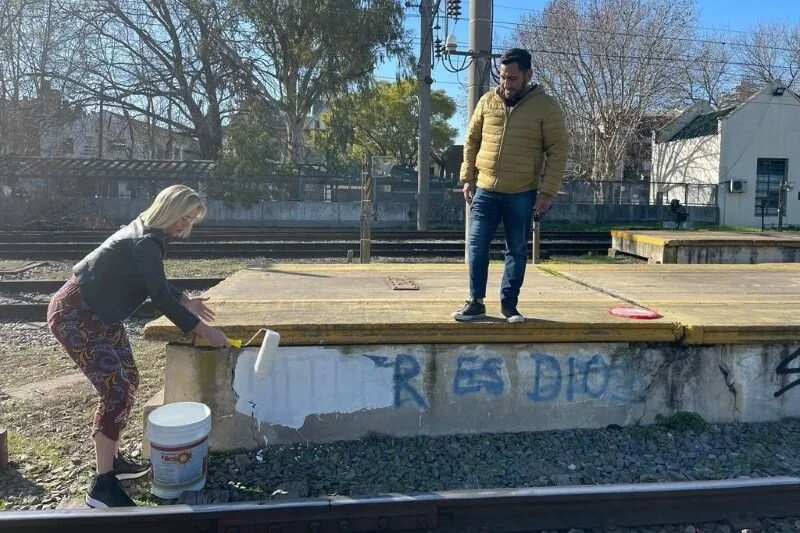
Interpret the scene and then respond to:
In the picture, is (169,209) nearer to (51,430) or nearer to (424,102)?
(51,430)

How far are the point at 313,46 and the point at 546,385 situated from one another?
29.6 metres

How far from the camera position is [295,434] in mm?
4527

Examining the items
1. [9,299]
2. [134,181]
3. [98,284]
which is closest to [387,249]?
[9,299]

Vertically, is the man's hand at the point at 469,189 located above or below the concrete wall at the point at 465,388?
above

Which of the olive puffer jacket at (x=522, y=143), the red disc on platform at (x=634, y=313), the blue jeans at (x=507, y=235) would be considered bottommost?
the red disc on platform at (x=634, y=313)

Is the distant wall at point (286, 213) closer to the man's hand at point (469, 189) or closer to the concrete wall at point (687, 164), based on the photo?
the concrete wall at point (687, 164)

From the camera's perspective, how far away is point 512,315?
4.60 m

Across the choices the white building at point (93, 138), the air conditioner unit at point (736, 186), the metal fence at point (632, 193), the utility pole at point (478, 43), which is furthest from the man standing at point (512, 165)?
the white building at point (93, 138)

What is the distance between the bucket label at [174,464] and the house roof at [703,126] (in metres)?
34.4

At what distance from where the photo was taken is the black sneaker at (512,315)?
4.52m

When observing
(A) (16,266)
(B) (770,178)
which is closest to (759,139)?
(B) (770,178)

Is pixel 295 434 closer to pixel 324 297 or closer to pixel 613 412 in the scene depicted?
pixel 324 297

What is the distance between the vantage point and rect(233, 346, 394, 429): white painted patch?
4.43 meters

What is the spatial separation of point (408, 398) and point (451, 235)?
16.0 metres
